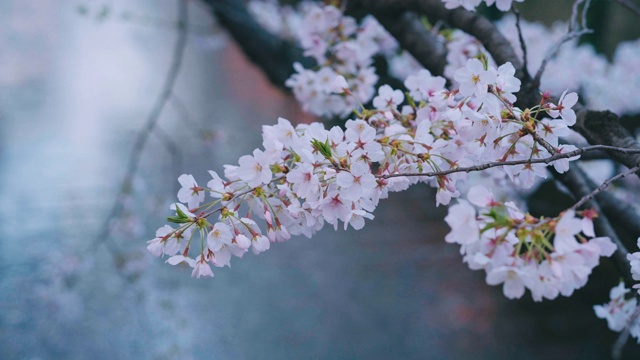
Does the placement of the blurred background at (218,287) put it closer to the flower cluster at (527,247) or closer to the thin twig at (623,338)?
the thin twig at (623,338)

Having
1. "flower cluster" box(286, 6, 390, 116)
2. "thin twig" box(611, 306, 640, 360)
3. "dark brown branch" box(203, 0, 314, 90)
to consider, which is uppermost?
"thin twig" box(611, 306, 640, 360)

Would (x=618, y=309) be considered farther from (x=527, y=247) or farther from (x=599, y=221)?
(x=527, y=247)

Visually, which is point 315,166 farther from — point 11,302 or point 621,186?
point 11,302

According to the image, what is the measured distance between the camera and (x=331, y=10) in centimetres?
146

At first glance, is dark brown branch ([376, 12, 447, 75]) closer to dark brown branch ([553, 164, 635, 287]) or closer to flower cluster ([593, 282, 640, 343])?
dark brown branch ([553, 164, 635, 287])

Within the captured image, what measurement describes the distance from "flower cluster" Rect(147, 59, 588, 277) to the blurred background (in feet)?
5.51

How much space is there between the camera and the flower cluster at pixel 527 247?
631 millimetres

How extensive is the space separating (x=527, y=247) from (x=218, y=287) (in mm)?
3001

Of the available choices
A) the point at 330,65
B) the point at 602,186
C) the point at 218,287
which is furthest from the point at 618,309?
the point at 218,287

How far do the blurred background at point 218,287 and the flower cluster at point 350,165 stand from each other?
1679 mm

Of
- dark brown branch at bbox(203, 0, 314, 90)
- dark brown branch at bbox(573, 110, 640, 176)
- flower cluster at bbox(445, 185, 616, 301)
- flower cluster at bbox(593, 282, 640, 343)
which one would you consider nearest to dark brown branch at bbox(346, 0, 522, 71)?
dark brown branch at bbox(573, 110, 640, 176)

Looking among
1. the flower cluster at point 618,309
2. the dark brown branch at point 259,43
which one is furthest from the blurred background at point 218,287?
the flower cluster at point 618,309

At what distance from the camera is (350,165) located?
77 centimetres

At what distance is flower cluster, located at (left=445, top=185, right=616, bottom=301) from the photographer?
63 cm
